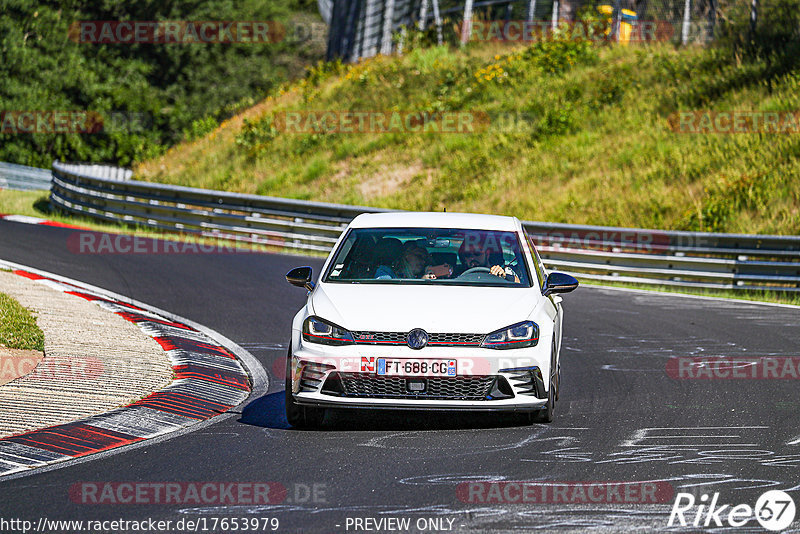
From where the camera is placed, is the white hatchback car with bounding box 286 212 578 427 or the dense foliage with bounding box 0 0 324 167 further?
the dense foliage with bounding box 0 0 324 167

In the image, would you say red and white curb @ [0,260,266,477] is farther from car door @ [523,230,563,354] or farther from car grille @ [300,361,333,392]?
car door @ [523,230,563,354]

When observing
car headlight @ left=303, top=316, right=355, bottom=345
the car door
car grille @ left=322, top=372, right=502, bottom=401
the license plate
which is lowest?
car grille @ left=322, top=372, right=502, bottom=401

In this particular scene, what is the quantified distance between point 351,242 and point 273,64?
164 feet

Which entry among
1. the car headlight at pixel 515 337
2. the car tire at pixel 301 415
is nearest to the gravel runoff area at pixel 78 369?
the car tire at pixel 301 415

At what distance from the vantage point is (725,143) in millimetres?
26312

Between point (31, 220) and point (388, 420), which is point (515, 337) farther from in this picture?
point (31, 220)

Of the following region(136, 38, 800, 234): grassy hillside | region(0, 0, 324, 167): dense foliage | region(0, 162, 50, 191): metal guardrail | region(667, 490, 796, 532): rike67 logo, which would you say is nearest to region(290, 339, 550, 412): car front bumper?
region(667, 490, 796, 532): rike67 logo

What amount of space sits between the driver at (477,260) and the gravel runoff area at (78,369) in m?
2.73

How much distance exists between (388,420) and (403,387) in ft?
2.60

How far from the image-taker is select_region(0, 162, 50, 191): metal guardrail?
35.6 metres

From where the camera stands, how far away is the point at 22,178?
36.1m

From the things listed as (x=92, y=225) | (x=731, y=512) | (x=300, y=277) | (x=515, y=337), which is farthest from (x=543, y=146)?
(x=731, y=512)

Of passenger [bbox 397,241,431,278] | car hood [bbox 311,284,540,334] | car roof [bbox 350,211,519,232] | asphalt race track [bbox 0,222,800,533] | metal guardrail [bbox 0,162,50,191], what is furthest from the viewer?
metal guardrail [bbox 0,162,50,191]

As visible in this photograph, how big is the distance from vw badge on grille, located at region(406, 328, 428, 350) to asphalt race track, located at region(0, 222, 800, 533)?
637 mm
